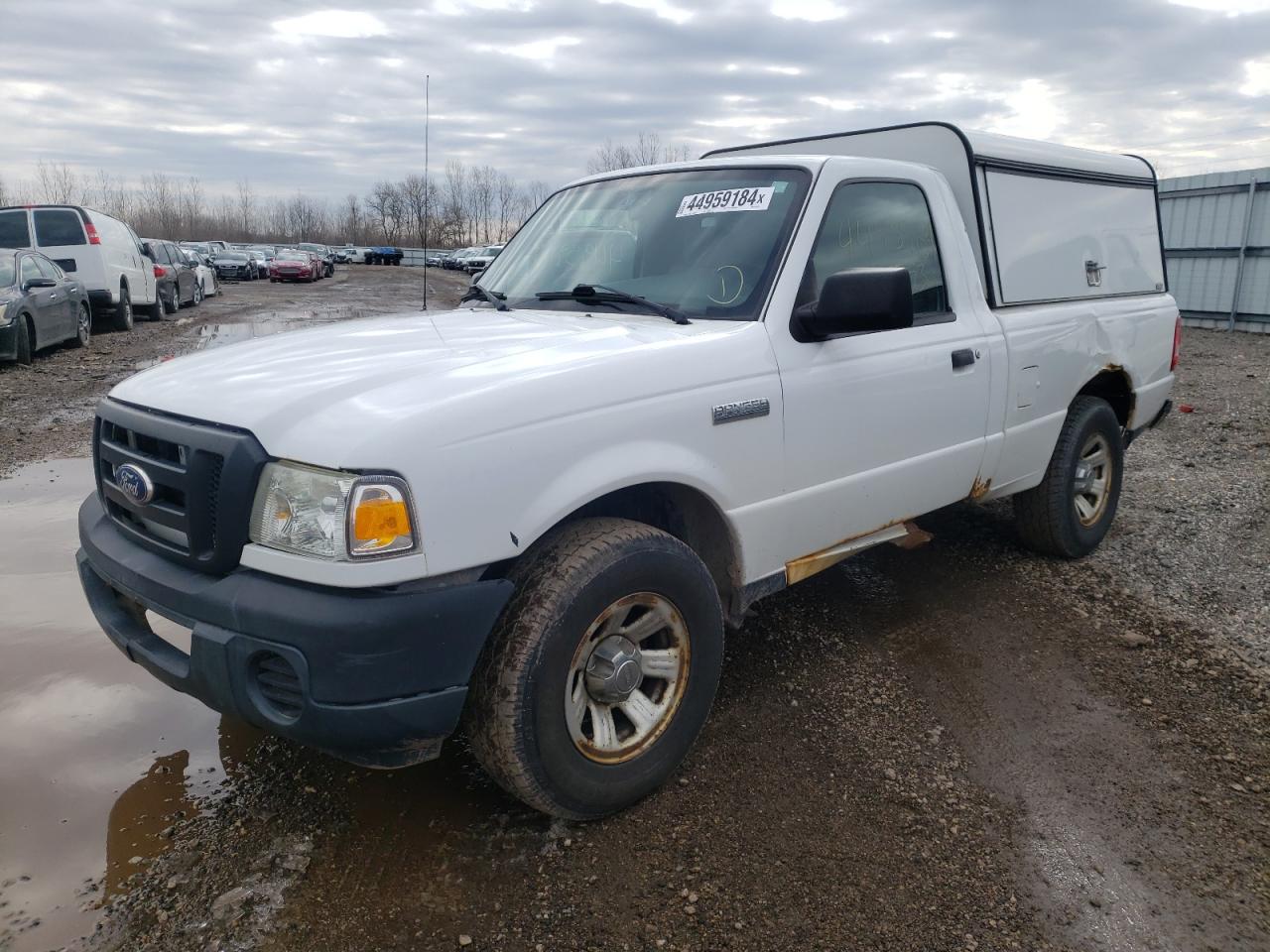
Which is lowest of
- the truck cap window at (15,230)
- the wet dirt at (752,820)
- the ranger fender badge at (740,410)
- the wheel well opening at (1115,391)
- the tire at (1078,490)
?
the wet dirt at (752,820)

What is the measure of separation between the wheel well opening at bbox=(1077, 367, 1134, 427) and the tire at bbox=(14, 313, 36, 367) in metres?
11.9

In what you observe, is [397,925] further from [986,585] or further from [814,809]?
[986,585]

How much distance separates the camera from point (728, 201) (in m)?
3.44

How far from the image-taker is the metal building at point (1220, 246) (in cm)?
1564

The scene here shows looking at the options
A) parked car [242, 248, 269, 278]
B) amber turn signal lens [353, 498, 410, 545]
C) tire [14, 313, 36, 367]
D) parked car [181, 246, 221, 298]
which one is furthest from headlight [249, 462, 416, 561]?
parked car [242, 248, 269, 278]

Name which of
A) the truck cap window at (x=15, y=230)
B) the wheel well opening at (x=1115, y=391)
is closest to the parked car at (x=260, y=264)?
the truck cap window at (x=15, y=230)

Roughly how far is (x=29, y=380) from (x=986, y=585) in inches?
423

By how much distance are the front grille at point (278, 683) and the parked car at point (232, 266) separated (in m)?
43.0

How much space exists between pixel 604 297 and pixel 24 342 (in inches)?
437

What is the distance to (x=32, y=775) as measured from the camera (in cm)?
299

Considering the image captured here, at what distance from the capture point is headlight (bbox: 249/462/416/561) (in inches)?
86.5

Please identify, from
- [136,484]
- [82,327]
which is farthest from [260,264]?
[136,484]

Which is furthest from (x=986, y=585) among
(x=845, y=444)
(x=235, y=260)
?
(x=235, y=260)

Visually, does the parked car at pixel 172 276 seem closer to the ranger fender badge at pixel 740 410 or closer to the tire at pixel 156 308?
the tire at pixel 156 308
